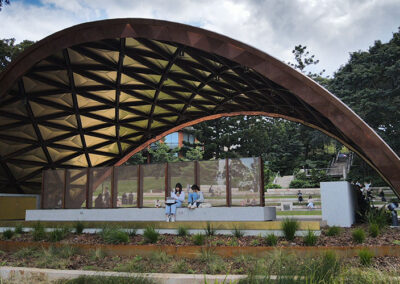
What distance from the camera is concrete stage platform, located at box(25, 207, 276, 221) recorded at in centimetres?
1562

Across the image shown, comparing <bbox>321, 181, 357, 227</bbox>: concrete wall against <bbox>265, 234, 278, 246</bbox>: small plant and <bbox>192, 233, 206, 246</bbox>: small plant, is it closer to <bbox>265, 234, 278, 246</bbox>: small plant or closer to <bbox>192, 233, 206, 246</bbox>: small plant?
<bbox>265, 234, 278, 246</bbox>: small plant

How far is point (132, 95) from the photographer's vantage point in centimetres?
2923

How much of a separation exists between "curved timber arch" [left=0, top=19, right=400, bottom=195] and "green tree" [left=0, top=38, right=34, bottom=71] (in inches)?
504

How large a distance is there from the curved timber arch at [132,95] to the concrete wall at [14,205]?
384 centimetres

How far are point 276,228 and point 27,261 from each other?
8.87 metres

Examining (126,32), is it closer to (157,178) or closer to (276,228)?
(157,178)

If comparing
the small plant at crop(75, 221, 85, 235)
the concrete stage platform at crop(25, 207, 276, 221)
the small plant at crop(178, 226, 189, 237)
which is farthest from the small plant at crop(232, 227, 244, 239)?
the small plant at crop(75, 221, 85, 235)

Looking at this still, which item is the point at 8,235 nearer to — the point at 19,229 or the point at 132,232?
the point at 19,229

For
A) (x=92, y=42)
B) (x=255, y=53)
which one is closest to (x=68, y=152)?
(x=92, y=42)

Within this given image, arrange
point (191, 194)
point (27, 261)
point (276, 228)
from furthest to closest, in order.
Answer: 1. point (191, 194)
2. point (276, 228)
3. point (27, 261)

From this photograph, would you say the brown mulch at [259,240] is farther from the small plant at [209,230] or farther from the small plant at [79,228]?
the small plant at [79,228]

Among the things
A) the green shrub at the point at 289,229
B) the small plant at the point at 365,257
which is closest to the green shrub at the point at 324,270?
the small plant at the point at 365,257

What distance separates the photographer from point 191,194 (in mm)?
16750

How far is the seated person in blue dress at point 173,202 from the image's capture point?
16.4m
